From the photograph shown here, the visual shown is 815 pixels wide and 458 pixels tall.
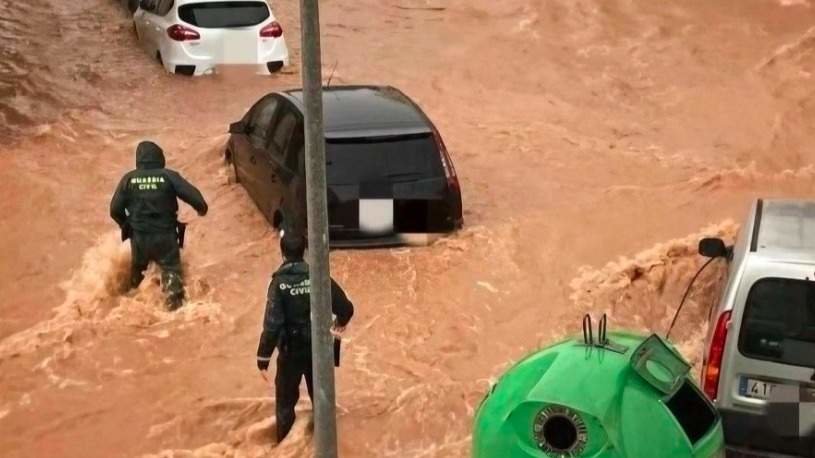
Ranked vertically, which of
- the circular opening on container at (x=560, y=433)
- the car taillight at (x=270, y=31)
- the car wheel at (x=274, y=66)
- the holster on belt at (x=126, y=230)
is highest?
the circular opening on container at (x=560, y=433)

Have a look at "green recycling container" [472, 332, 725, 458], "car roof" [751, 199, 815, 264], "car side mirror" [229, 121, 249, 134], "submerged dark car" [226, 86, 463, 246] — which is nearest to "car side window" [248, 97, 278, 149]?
"car side mirror" [229, 121, 249, 134]

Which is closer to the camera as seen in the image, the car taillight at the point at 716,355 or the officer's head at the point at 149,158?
the car taillight at the point at 716,355

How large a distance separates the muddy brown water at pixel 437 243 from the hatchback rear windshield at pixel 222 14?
30.3 inches

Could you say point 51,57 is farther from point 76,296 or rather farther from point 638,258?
point 638,258

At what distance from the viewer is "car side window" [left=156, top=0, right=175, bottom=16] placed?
16.7 metres

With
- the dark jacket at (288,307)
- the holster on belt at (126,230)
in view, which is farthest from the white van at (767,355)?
the holster on belt at (126,230)

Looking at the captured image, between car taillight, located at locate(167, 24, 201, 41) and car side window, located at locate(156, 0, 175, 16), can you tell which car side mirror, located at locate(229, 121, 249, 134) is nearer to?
car taillight, located at locate(167, 24, 201, 41)

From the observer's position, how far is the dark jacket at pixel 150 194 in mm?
9797

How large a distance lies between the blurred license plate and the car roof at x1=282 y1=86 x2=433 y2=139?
16.3 ft

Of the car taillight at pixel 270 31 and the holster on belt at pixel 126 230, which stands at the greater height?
the car taillight at pixel 270 31

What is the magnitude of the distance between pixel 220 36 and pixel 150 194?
274 inches

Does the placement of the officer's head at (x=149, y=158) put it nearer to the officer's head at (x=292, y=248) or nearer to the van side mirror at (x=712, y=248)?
the officer's head at (x=292, y=248)

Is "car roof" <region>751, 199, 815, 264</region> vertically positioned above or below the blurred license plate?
above

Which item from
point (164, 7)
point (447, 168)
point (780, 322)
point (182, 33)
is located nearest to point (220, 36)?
point (182, 33)
